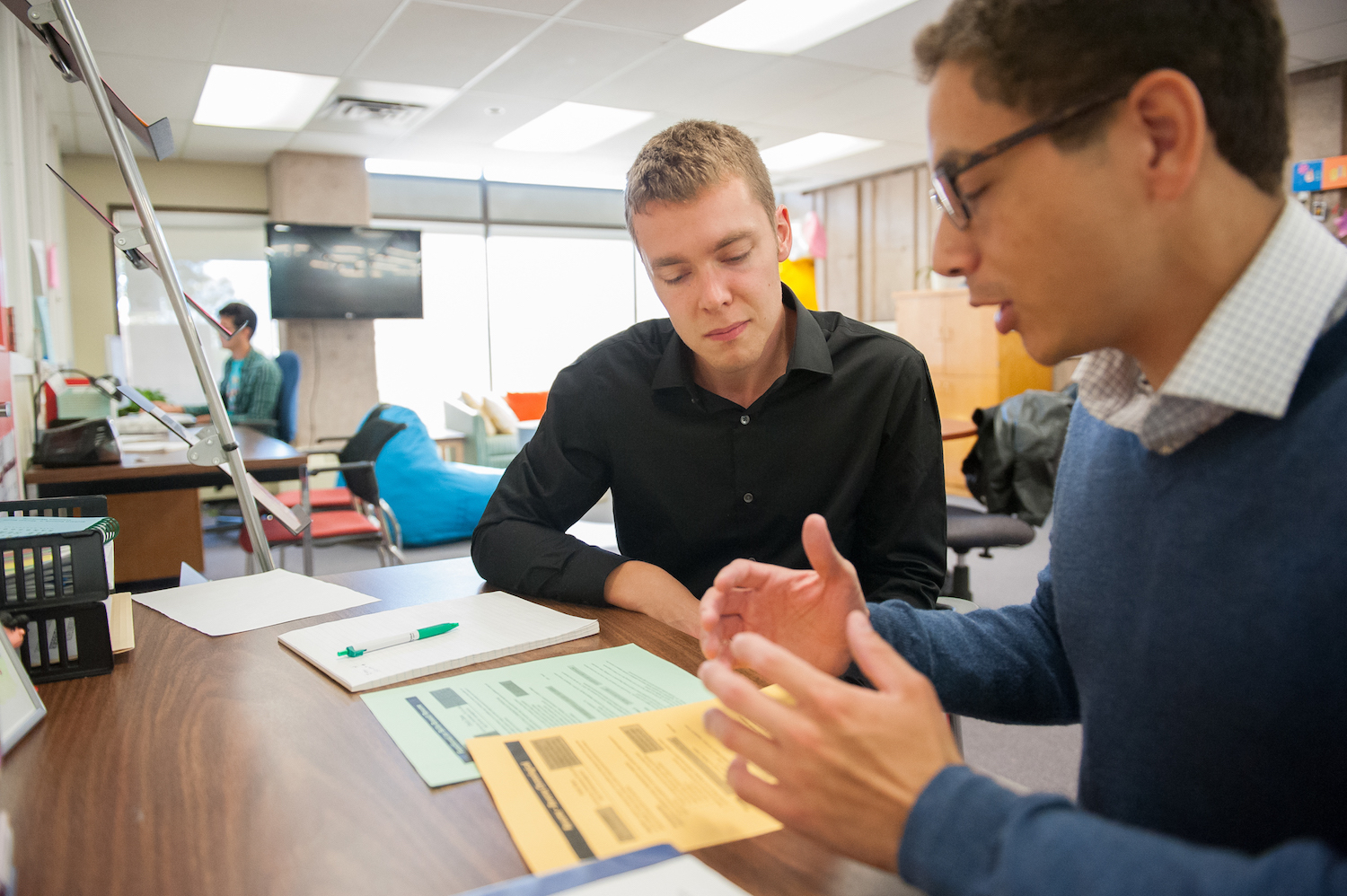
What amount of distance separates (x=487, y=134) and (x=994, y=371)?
13.8ft

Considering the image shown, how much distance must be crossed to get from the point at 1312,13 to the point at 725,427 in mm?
4757

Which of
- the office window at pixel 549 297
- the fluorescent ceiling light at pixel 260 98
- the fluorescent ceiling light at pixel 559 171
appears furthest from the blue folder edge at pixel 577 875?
the office window at pixel 549 297

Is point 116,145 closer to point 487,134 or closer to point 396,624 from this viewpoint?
point 396,624

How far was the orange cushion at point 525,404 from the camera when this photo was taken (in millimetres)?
7944

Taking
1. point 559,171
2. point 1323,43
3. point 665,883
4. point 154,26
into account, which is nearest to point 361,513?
point 154,26

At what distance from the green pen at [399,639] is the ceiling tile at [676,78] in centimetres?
421

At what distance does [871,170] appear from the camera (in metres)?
8.00

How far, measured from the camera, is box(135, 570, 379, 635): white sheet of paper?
1111 millimetres

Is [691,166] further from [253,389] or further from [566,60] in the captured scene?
[253,389]

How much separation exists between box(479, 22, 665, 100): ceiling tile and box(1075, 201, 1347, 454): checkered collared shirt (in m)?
4.27

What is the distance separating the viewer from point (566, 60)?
479 cm

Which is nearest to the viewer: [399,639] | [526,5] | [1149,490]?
[1149,490]

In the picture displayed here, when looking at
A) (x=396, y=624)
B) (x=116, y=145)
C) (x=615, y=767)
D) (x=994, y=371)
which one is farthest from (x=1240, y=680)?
(x=994, y=371)

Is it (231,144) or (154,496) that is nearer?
(154,496)
